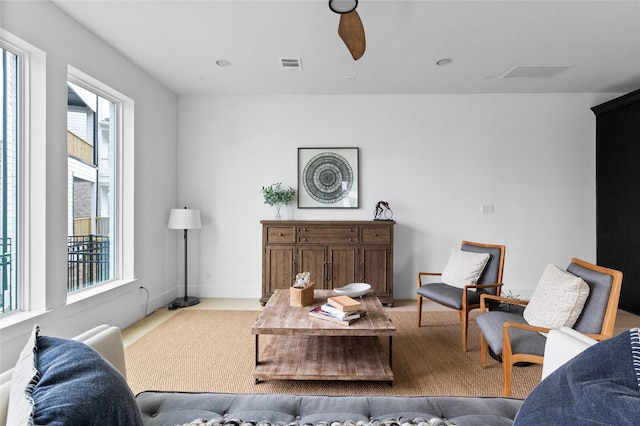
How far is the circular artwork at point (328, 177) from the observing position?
4.44m

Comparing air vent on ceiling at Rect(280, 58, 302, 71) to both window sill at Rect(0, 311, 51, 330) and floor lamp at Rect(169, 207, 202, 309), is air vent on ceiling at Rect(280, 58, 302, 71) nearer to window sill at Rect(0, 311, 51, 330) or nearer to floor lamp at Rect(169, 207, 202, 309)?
floor lamp at Rect(169, 207, 202, 309)

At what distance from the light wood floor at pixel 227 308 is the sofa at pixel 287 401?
7.11 ft

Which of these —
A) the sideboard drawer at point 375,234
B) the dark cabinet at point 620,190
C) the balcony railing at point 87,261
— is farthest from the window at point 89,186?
the dark cabinet at point 620,190

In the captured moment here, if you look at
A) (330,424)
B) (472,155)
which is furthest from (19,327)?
(472,155)

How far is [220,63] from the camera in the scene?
3.48 metres

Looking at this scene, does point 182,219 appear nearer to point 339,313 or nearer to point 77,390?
point 339,313

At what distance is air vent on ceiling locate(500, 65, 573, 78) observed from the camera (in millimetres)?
3521

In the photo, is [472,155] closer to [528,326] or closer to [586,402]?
[528,326]

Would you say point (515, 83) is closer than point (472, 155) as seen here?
Yes

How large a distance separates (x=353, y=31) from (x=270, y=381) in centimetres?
235

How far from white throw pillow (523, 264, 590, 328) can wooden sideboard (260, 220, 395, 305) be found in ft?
6.42

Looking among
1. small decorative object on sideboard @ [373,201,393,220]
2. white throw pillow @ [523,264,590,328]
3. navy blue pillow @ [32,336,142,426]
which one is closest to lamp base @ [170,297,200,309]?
small decorative object on sideboard @ [373,201,393,220]

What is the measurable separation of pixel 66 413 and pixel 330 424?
77 centimetres

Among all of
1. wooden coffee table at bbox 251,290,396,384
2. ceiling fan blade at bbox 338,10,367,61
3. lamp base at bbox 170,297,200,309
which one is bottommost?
lamp base at bbox 170,297,200,309
